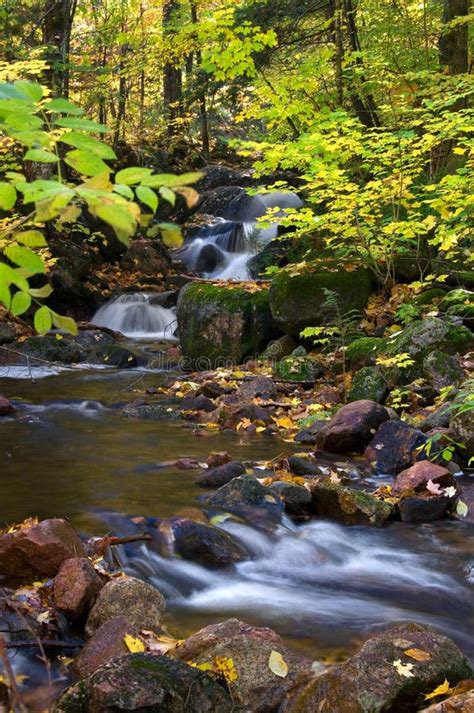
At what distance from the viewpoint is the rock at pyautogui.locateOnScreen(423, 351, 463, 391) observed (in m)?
6.88

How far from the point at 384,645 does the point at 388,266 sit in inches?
275

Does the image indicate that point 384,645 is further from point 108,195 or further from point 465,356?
point 465,356

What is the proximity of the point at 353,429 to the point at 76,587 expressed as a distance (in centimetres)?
344

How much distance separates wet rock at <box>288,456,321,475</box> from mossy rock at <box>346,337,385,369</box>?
254 centimetres

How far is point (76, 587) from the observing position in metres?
3.23

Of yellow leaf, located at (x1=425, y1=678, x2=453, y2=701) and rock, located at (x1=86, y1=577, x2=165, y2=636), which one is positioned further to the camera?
rock, located at (x1=86, y1=577, x2=165, y2=636)

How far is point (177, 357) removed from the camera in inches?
452

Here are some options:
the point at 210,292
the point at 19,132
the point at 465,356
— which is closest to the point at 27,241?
the point at 19,132

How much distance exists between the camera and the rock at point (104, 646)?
2.84 metres

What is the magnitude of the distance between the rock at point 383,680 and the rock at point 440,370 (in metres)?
4.46

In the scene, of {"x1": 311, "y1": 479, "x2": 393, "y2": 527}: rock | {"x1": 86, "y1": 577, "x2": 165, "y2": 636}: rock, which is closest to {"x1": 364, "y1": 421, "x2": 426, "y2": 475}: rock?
{"x1": 311, "y1": 479, "x2": 393, "y2": 527}: rock

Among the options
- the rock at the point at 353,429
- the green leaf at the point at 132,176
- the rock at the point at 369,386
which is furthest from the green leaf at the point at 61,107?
the rock at the point at 369,386

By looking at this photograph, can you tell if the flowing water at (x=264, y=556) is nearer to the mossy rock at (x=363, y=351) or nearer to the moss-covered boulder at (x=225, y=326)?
the mossy rock at (x=363, y=351)

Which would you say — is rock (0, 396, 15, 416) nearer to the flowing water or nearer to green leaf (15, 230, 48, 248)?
the flowing water
